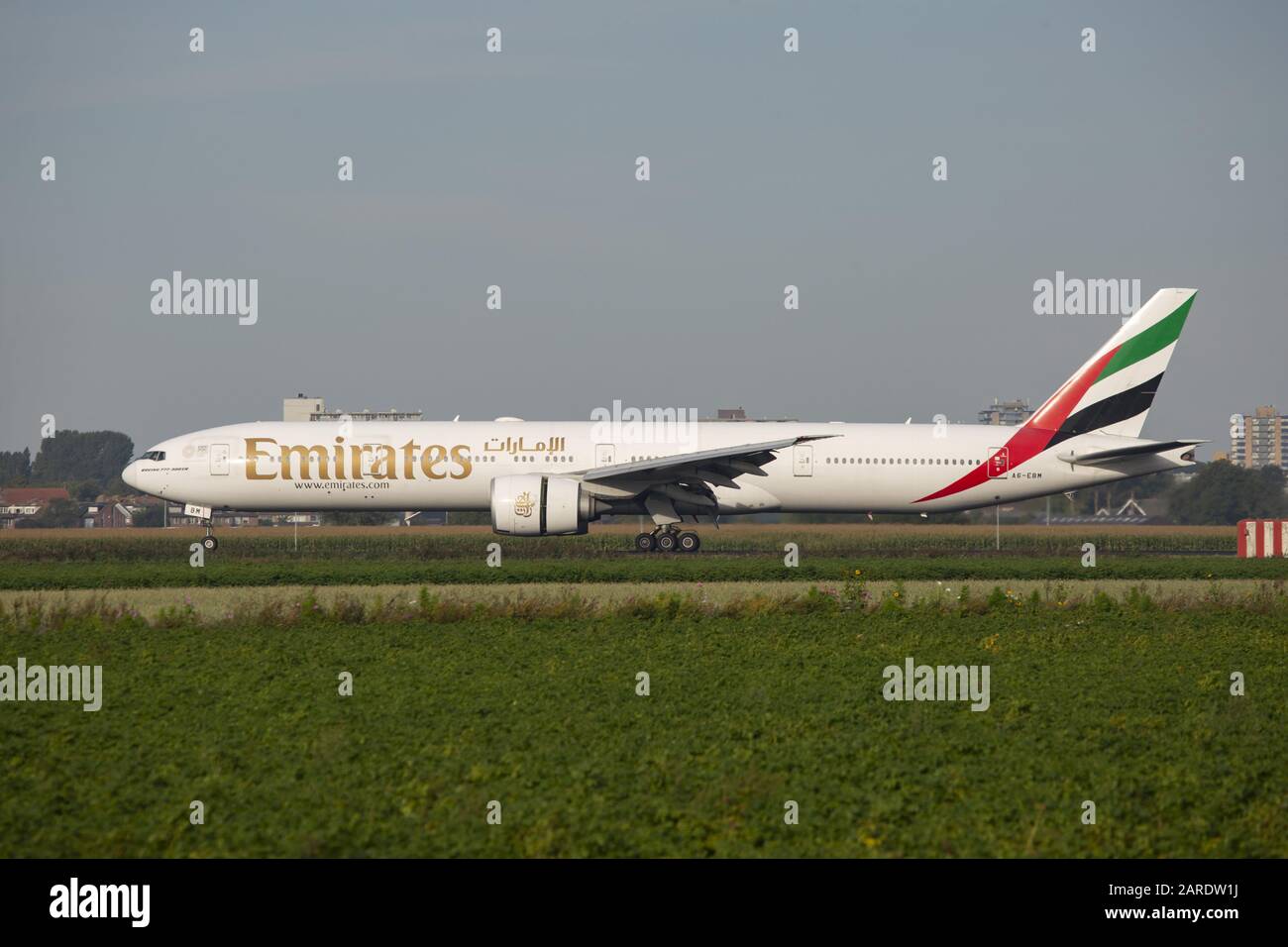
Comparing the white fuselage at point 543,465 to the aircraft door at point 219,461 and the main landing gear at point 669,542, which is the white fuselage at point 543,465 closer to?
the aircraft door at point 219,461

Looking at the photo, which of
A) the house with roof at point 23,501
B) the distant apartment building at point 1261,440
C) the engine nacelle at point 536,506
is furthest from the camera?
the distant apartment building at point 1261,440

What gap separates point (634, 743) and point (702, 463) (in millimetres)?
19673

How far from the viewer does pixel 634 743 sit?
35.1 ft

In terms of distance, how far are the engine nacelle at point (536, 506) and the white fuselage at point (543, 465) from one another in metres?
2.08

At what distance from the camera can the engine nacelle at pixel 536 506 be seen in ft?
96.7

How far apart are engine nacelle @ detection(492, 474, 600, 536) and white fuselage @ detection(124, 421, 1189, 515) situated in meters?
2.08

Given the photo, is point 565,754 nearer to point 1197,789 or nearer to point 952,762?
point 952,762

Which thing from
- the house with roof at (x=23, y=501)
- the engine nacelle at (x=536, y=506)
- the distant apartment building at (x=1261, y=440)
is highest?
the distant apartment building at (x=1261, y=440)

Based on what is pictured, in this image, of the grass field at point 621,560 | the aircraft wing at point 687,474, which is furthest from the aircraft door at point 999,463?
the aircraft wing at point 687,474

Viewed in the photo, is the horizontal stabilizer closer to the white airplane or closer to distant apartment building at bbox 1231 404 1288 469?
the white airplane

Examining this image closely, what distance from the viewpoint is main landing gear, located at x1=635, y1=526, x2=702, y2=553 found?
105 ft

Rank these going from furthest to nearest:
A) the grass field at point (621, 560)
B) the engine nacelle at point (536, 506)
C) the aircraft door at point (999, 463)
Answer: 1. the aircraft door at point (999, 463)
2. the engine nacelle at point (536, 506)
3. the grass field at point (621, 560)

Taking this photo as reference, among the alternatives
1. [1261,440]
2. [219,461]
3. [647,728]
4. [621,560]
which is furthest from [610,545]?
[1261,440]
